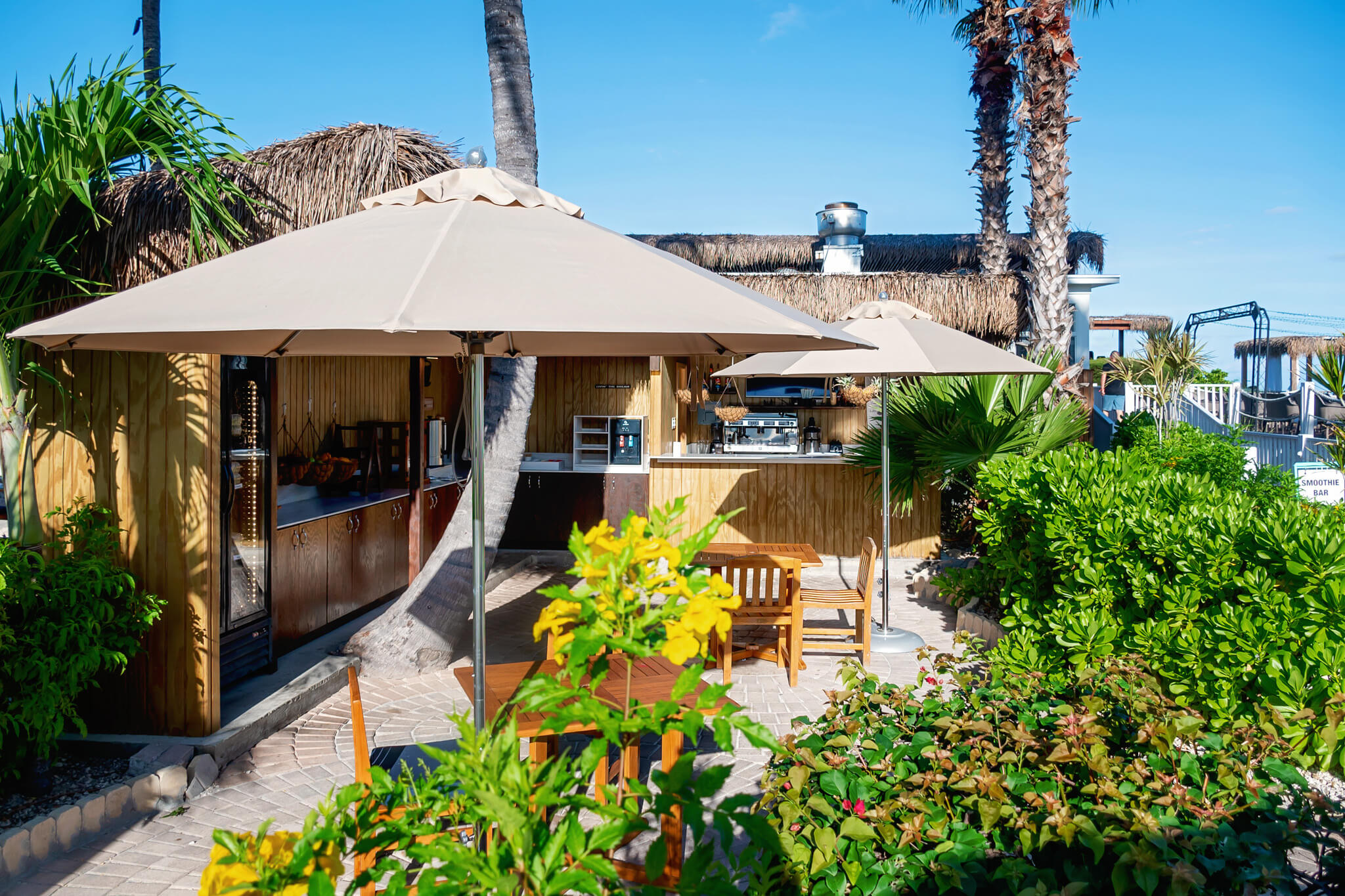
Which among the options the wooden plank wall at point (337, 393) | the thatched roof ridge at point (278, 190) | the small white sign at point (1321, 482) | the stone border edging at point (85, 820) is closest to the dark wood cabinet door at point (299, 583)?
the wooden plank wall at point (337, 393)

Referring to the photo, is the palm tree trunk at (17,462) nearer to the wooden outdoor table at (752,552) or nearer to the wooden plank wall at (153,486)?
the wooden plank wall at (153,486)

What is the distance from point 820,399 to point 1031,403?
6230mm

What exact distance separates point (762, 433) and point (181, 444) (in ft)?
29.6

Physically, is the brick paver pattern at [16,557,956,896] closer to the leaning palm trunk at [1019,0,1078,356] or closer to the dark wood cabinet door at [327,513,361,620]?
the dark wood cabinet door at [327,513,361,620]

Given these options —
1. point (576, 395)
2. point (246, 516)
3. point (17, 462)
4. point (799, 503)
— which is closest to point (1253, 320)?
point (799, 503)

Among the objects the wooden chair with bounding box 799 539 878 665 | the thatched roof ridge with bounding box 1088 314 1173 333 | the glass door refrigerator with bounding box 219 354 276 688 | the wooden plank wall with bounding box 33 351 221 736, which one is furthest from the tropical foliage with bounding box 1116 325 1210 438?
the wooden plank wall with bounding box 33 351 221 736

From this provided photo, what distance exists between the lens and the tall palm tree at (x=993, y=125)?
450 inches

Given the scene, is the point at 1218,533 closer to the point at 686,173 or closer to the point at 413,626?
the point at 413,626

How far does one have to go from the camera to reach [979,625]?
6.51 metres

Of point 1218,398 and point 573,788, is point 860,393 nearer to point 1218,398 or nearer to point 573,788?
point 1218,398

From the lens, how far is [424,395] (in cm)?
890

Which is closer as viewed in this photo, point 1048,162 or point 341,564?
point 341,564

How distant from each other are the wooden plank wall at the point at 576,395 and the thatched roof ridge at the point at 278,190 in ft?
17.9

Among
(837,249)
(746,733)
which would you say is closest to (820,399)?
(837,249)
